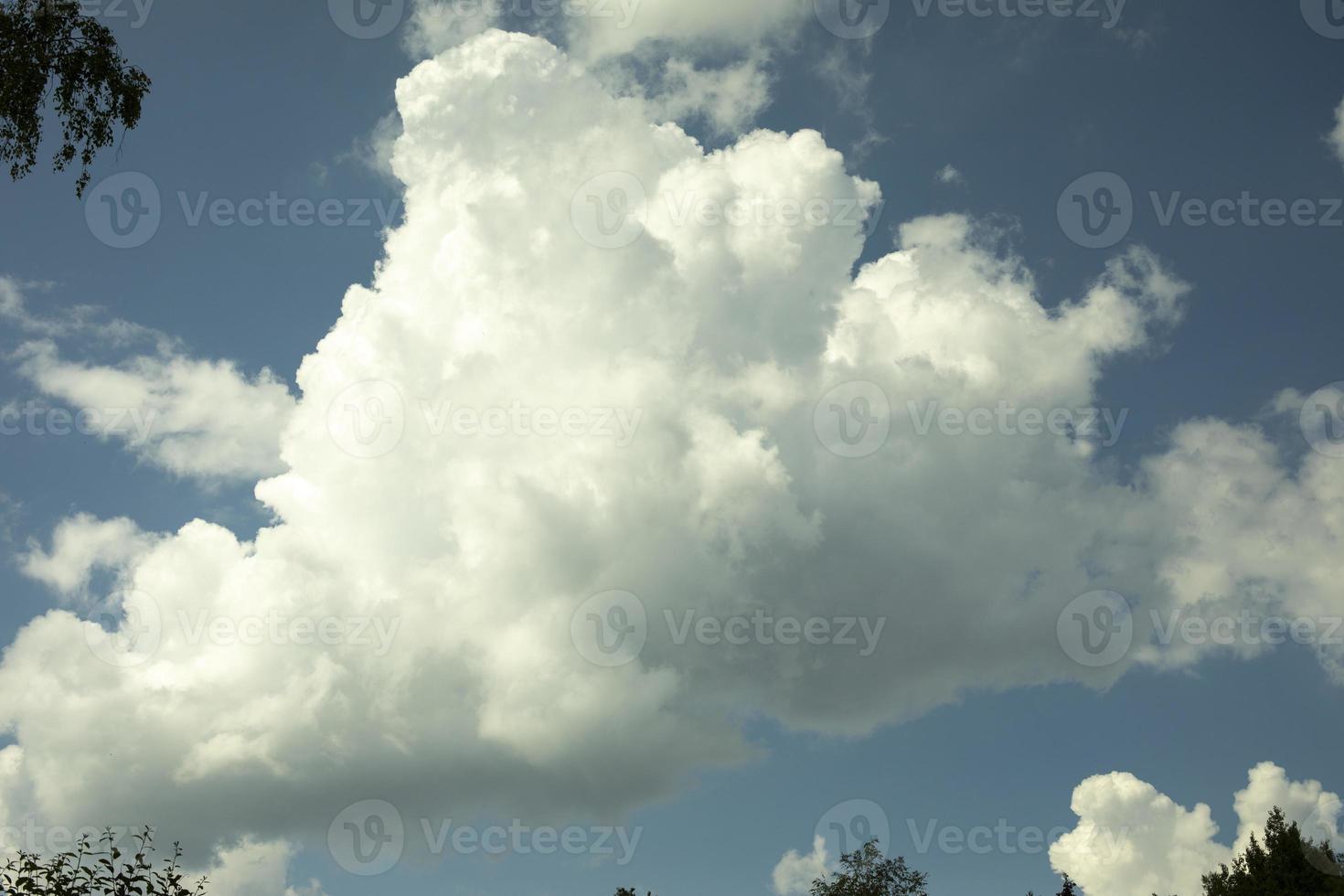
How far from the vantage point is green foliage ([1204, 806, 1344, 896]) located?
7138cm

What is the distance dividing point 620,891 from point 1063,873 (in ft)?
109

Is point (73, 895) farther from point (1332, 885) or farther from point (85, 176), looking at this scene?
point (1332, 885)

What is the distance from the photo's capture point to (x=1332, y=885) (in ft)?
225

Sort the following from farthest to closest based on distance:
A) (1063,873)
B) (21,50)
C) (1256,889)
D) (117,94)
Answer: (1063,873) → (1256,889) → (117,94) → (21,50)

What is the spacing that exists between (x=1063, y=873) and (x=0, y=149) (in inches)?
3146

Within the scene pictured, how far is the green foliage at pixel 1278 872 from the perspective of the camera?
7138cm

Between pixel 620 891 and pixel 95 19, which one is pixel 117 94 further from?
pixel 620 891

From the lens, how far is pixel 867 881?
263 ft

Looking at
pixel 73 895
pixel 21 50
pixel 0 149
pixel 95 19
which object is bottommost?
pixel 73 895

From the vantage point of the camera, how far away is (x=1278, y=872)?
73.2 meters

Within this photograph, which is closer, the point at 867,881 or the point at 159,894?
the point at 159,894

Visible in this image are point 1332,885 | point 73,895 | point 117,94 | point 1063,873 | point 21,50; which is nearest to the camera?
point 73,895

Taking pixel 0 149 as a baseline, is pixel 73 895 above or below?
below

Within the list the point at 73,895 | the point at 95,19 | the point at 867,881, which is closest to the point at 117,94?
the point at 95,19
